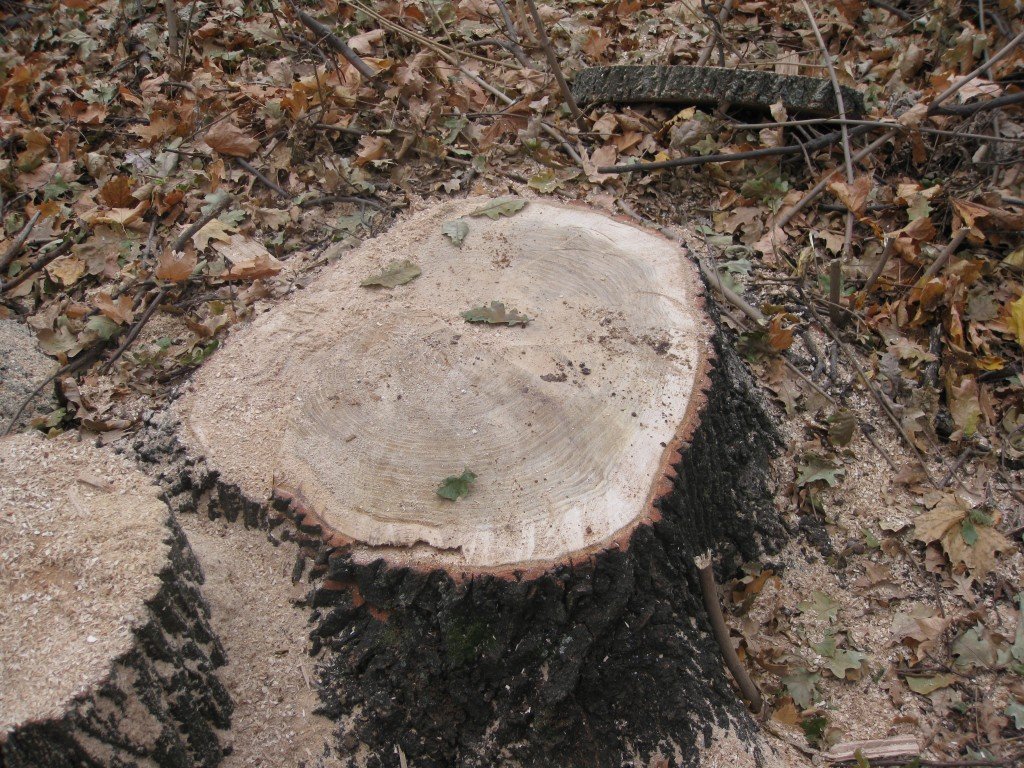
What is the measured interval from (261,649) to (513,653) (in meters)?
0.58

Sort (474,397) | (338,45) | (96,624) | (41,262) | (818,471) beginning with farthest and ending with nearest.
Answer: (338,45) < (41,262) < (818,471) < (474,397) < (96,624)

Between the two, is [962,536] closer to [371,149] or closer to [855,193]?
[855,193]

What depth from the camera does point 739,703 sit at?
2021 mm

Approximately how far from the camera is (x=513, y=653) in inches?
69.7

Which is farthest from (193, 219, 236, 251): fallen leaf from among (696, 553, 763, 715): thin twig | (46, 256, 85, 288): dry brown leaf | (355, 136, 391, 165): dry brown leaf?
(696, 553, 763, 715): thin twig

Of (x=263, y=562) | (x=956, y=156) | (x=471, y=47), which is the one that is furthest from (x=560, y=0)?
(x=263, y=562)

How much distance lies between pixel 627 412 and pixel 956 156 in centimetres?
229

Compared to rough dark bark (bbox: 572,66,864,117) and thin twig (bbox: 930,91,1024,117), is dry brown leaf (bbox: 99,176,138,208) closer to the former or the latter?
rough dark bark (bbox: 572,66,864,117)

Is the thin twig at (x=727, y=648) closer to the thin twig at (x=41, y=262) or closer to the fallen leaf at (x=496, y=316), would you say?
the fallen leaf at (x=496, y=316)

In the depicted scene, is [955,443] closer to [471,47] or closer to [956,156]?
[956,156]

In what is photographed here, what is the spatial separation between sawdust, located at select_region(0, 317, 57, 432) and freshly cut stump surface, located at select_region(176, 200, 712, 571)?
36.7 inches

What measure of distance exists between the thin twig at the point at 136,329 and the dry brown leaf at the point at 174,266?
8 centimetres

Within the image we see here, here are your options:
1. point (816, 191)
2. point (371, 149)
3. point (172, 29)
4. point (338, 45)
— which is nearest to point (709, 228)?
point (816, 191)

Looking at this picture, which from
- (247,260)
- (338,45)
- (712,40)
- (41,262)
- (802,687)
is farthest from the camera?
(712,40)
